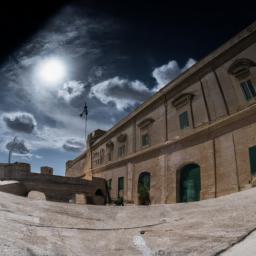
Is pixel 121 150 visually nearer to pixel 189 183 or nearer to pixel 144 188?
pixel 144 188

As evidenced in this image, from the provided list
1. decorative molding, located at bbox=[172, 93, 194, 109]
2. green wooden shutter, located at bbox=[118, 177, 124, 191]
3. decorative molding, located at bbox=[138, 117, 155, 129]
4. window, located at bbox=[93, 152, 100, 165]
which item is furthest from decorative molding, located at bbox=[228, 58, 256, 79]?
window, located at bbox=[93, 152, 100, 165]

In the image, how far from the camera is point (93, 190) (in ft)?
80.9

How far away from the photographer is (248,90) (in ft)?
38.8

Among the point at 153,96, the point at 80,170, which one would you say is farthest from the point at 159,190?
the point at 80,170

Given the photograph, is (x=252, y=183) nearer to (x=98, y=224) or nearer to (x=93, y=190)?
(x=98, y=224)

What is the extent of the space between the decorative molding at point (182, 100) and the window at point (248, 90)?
340cm

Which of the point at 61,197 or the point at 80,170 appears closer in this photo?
the point at 61,197

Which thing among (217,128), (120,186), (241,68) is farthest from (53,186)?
(241,68)

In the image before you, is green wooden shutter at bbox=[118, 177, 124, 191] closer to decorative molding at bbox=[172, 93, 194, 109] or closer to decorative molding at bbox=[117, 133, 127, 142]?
decorative molding at bbox=[117, 133, 127, 142]

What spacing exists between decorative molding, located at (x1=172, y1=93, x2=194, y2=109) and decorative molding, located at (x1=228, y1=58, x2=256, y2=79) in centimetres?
296

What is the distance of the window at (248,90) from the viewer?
11.6 meters

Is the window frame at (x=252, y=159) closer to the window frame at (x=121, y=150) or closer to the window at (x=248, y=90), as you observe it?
the window at (x=248, y=90)

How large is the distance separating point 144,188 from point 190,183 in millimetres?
4449

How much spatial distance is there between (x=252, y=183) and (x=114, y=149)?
16.0m
